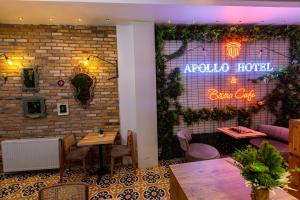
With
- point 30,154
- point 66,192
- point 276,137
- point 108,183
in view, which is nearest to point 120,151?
point 108,183

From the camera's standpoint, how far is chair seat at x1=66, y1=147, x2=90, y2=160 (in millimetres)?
4324

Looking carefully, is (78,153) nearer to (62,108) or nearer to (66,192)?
(62,108)

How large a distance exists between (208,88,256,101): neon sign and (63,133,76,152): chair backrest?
3.34m

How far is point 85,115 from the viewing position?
16.2 ft

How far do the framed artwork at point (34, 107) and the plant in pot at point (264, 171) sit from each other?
172 inches

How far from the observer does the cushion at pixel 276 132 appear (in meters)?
4.84

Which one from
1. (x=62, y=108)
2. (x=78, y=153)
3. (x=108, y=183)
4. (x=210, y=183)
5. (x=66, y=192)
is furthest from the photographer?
(x=62, y=108)

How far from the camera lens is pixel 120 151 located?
15.0ft

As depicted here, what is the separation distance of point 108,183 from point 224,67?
12.3ft

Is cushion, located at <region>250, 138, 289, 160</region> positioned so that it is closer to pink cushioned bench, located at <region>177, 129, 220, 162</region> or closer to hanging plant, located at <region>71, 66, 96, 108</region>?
pink cushioned bench, located at <region>177, 129, 220, 162</region>

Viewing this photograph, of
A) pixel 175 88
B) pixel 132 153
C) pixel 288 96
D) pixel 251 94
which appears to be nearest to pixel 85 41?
pixel 175 88

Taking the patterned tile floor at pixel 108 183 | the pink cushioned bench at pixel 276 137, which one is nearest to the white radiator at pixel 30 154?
the patterned tile floor at pixel 108 183

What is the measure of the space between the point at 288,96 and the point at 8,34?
266 inches

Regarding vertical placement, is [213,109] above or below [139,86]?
below
